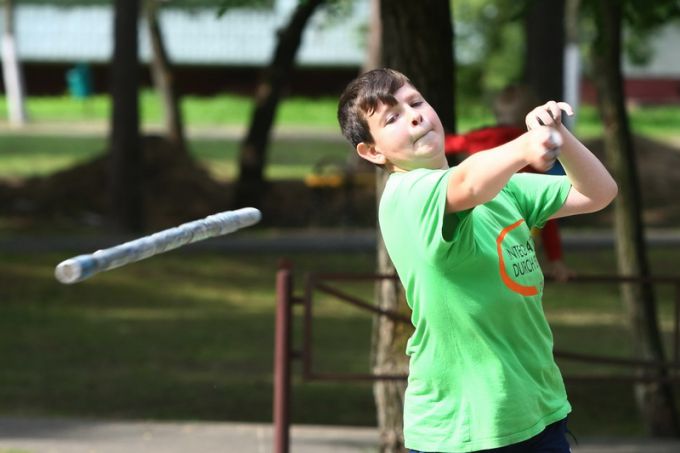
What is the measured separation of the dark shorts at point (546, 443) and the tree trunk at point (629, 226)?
5.94 metres

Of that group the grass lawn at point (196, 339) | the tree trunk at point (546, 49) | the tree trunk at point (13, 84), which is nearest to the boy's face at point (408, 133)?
the grass lawn at point (196, 339)

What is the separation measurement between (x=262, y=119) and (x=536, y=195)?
1828 cm

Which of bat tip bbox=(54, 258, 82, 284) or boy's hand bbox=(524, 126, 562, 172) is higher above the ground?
boy's hand bbox=(524, 126, 562, 172)

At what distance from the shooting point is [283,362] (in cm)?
687

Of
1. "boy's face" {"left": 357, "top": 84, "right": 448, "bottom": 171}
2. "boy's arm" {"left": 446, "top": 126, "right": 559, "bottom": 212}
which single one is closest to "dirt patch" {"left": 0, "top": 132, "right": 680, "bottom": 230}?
"boy's face" {"left": 357, "top": 84, "right": 448, "bottom": 171}

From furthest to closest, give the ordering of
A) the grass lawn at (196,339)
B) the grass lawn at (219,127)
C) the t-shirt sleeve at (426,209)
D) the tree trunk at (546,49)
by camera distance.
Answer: the grass lawn at (219,127) < the tree trunk at (546,49) < the grass lawn at (196,339) < the t-shirt sleeve at (426,209)

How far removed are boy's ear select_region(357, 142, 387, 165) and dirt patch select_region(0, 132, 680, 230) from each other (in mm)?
17874

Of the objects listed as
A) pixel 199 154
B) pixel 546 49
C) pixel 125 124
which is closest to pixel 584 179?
pixel 125 124

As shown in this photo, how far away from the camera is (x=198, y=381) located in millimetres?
11383

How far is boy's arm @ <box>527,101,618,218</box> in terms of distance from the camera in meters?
3.09

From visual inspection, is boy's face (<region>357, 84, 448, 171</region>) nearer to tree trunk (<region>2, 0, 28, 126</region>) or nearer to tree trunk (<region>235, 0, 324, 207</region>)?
tree trunk (<region>235, 0, 324, 207</region>)

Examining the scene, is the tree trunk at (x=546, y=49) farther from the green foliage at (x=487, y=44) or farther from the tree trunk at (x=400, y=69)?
the tree trunk at (x=400, y=69)

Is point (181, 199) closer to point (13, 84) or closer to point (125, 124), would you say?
point (125, 124)

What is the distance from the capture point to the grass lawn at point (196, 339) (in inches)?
415
